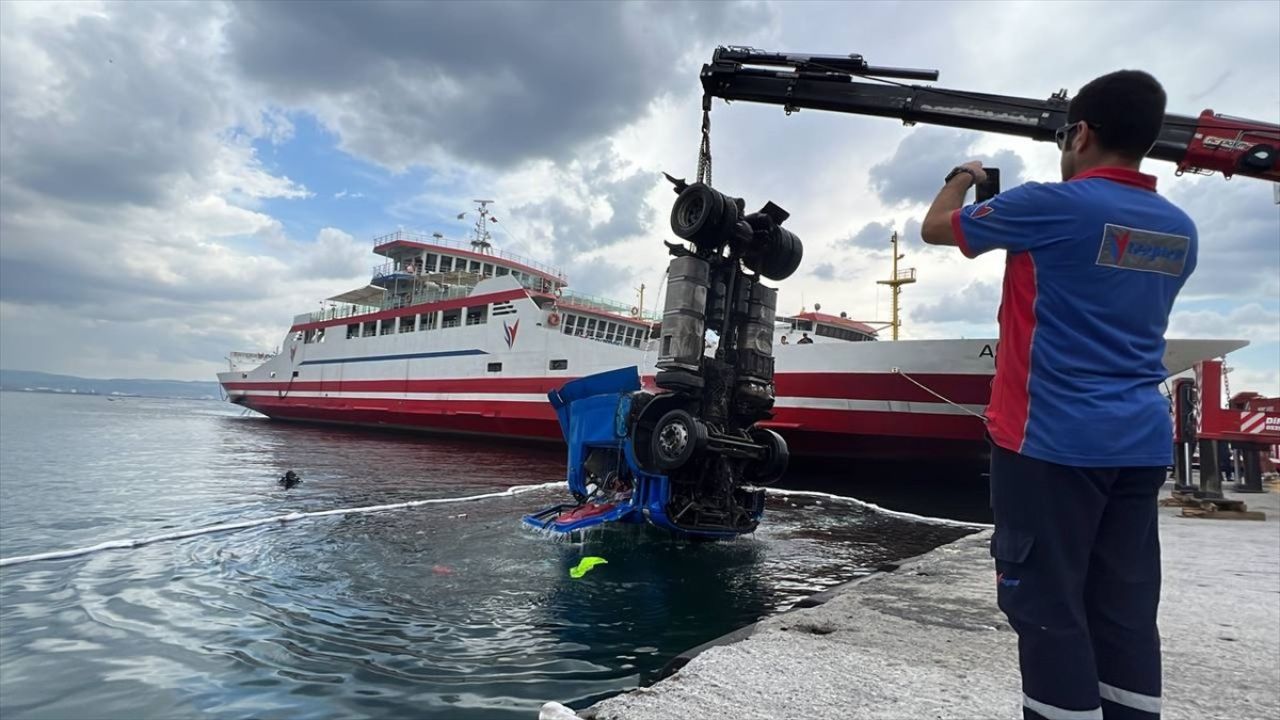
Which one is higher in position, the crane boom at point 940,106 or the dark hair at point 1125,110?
the crane boom at point 940,106

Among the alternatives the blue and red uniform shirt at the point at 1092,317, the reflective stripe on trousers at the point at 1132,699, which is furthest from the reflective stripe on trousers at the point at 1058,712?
the blue and red uniform shirt at the point at 1092,317

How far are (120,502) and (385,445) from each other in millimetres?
13708

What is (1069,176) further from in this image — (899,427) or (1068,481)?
(899,427)

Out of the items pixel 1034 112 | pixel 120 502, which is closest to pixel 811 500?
pixel 1034 112

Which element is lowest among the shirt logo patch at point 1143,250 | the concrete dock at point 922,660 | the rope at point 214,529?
the rope at point 214,529

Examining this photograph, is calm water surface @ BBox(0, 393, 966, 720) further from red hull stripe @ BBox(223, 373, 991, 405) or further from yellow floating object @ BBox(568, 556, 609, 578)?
red hull stripe @ BBox(223, 373, 991, 405)

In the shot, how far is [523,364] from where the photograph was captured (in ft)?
75.9

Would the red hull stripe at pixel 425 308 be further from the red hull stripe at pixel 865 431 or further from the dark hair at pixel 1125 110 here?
the dark hair at pixel 1125 110

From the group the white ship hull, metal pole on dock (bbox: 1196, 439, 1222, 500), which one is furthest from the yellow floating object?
metal pole on dock (bbox: 1196, 439, 1222, 500)

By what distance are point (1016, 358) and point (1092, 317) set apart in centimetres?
18

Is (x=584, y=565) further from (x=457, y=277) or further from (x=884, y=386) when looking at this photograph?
(x=457, y=277)

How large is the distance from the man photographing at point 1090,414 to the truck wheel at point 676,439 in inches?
197

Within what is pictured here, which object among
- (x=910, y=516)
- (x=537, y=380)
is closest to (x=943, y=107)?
(x=910, y=516)

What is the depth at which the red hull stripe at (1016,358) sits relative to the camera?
1538 mm
